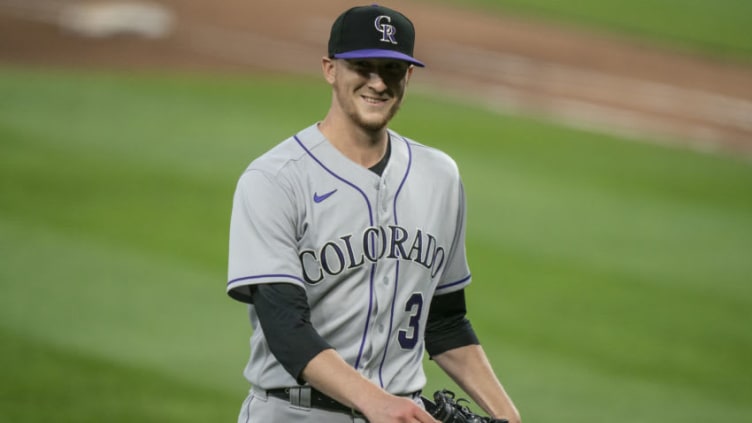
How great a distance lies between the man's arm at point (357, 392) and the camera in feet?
9.00

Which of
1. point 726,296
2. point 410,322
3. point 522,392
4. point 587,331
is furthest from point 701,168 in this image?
point 410,322

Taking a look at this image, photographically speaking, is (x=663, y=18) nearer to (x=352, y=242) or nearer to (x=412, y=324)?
(x=412, y=324)

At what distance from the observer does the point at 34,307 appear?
7477 millimetres

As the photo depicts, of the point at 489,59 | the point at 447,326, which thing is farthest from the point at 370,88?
the point at 489,59

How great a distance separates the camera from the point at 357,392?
9.10 ft

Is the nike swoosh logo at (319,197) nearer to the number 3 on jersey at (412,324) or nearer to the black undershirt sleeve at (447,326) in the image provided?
the number 3 on jersey at (412,324)

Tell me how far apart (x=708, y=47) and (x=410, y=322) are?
A: 14.7 m

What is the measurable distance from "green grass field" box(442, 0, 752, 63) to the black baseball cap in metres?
14.3

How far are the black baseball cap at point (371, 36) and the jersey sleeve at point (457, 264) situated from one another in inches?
19.0

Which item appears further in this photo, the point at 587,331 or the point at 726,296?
the point at 726,296

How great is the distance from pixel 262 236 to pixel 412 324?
50 centimetres

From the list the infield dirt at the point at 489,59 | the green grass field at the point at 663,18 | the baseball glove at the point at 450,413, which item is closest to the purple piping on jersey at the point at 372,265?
the baseball glove at the point at 450,413

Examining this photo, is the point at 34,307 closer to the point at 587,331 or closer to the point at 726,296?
the point at 587,331

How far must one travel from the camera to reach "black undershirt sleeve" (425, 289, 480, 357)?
3.37 m
